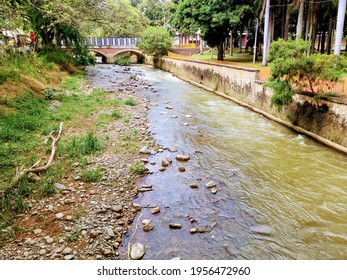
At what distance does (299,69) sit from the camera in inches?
338

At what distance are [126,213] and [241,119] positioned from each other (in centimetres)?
778

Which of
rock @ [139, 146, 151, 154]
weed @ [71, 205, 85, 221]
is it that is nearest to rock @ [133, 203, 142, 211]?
weed @ [71, 205, 85, 221]

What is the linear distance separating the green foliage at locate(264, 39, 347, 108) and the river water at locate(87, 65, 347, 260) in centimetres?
150

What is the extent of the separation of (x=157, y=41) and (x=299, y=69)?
92.7ft

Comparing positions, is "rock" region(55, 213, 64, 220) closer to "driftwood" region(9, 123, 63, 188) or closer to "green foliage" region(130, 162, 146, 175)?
"driftwood" region(9, 123, 63, 188)

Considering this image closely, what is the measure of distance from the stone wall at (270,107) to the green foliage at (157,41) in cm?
1390

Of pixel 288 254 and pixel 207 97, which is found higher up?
pixel 207 97

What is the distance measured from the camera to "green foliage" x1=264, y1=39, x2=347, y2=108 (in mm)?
7973

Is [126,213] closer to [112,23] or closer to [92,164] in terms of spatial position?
[92,164]

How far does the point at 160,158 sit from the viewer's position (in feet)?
24.5

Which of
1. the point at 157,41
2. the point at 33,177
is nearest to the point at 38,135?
the point at 33,177

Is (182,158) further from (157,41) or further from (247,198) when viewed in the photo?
(157,41)

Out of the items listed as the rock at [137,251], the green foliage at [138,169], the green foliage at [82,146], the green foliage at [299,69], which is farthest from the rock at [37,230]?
the green foliage at [299,69]

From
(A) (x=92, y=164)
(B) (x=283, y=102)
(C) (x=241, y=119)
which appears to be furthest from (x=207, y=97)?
(A) (x=92, y=164)
